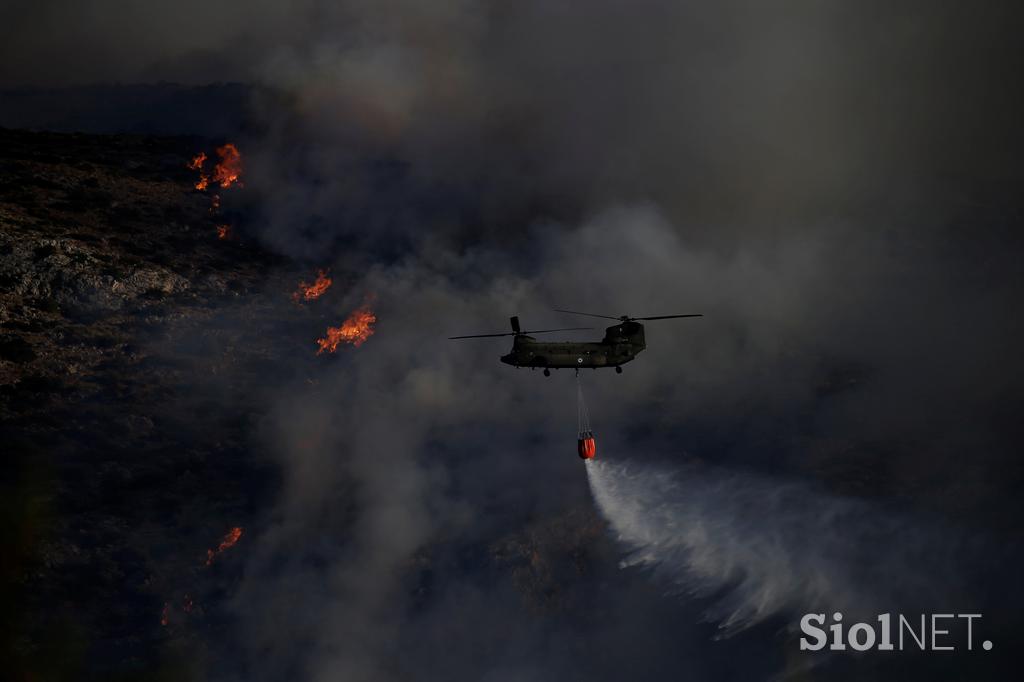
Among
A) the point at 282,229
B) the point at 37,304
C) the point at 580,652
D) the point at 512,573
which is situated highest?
the point at 282,229

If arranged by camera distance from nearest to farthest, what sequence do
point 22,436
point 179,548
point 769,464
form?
point 22,436 < point 179,548 < point 769,464

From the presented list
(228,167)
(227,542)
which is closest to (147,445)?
(227,542)

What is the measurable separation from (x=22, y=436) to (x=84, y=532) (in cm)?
1889

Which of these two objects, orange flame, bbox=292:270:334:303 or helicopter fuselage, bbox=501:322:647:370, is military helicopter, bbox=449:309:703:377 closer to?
helicopter fuselage, bbox=501:322:647:370

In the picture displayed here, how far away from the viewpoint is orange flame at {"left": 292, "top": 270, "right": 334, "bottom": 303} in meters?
164

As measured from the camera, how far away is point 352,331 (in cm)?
16350

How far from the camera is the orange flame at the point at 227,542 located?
15300 centimetres

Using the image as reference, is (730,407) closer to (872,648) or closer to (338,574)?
(872,648)

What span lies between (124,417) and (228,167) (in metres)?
65.0

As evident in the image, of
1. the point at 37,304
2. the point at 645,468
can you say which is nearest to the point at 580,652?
the point at 645,468

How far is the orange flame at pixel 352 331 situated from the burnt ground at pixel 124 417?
2920 mm

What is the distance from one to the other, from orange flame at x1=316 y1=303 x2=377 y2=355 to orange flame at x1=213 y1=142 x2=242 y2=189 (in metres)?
41.0

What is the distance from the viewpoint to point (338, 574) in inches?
6481

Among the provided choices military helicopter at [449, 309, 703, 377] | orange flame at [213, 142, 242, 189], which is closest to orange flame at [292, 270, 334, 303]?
orange flame at [213, 142, 242, 189]
